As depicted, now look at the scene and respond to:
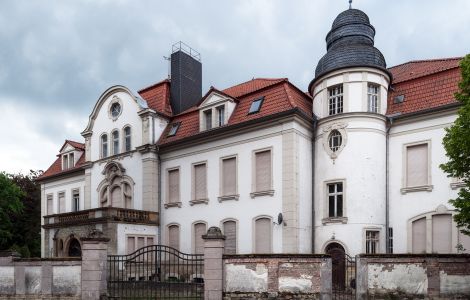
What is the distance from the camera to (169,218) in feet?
81.6

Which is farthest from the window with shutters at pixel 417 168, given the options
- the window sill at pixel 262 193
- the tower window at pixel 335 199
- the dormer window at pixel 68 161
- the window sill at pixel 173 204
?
the dormer window at pixel 68 161

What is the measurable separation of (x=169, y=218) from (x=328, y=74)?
37.6 feet

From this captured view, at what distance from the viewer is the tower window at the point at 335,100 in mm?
20672

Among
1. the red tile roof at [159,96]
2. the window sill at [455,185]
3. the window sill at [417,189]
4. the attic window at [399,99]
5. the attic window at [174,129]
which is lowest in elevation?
the window sill at [417,189]

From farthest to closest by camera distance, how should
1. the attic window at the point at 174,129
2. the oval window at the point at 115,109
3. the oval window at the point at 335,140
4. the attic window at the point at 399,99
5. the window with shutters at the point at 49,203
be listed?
1. the window with shutters at the point at 49,203
2. the oval window at the point at 115,109
3. the attic window at the point at 174,129
4. the attic window at the point at 399,99
5. the oval window at the point at 335,140

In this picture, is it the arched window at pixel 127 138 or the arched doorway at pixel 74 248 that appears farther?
the arched window at pixel 127 138

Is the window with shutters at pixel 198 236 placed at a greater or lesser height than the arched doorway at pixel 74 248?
greater

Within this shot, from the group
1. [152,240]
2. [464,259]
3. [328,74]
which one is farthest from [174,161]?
[464,259]

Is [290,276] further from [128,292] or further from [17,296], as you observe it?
[17,296]

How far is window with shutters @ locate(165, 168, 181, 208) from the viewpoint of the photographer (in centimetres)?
2497

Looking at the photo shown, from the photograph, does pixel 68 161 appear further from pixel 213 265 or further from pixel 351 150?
pixel 213 265

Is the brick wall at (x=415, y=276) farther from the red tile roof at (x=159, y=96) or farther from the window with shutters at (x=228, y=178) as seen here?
the red tile roof at (x=159, y=96)

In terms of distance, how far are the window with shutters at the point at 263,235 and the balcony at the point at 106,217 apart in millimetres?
6647

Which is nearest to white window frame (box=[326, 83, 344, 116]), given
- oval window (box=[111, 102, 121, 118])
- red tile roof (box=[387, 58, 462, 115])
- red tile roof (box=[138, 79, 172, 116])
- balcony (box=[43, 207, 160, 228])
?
red tile roof (box=[387, 58, 462, 115])
